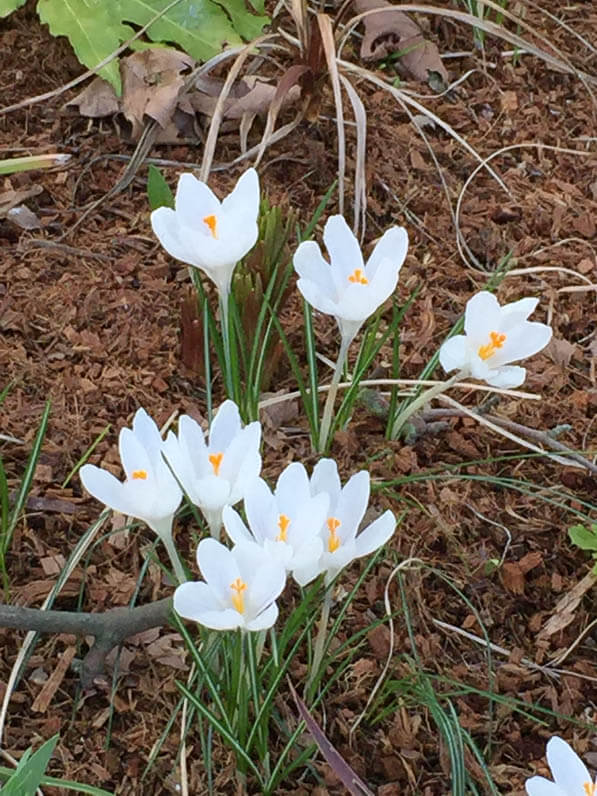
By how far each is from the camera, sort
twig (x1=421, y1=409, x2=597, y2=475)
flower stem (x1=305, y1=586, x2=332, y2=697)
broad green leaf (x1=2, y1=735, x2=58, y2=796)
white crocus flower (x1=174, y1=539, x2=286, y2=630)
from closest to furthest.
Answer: broad green leaf (x1=2, y1=735, x2=58, y2=796), white crocus flower (x1=174, y1=539, x2=286, y2=630), flower stem (x1=305, y1=586, x2=332, y2=697), twig (x1=421, y1=409, x2=597, y2=475)

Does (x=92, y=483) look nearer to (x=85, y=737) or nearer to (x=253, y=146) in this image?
(x=85, y=737)

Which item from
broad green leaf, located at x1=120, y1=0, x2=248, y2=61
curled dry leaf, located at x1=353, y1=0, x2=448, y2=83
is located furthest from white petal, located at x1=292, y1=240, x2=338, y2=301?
Answer: curled dry leaf, located at x1=353, y1=0, x2=448, y2=83

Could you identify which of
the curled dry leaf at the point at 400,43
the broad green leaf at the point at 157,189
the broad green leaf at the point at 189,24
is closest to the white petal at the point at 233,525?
the broad green leaf at the point at 157,189

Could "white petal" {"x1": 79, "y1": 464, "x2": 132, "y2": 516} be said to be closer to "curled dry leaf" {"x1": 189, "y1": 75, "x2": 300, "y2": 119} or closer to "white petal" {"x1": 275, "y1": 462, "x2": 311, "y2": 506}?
"white petal" {"x1": 275, "y1": 462, "x2": 311, "y2": 506}

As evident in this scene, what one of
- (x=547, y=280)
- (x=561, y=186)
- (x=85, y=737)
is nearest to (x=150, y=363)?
(x=85, y=737)

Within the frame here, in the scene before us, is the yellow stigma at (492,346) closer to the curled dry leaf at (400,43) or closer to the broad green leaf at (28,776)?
the broad green leaf at (28,776)

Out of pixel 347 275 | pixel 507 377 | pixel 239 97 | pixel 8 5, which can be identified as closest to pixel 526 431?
pixel 507 377

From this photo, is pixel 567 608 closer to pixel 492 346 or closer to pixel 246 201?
pixel 492 346
